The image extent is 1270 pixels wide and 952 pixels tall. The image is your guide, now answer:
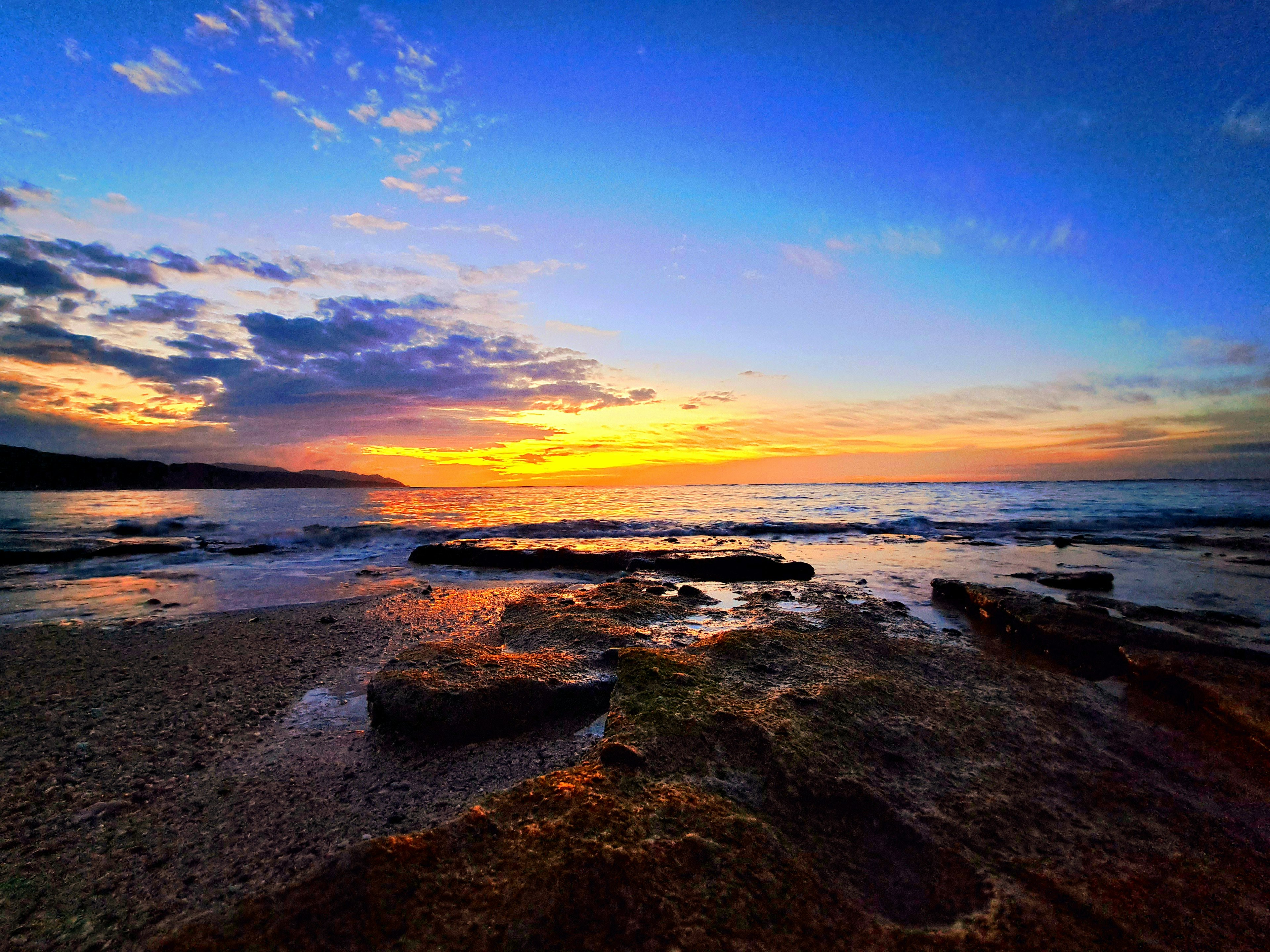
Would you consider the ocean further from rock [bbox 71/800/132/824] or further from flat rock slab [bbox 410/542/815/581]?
rock [bbox 71/800/132/824]

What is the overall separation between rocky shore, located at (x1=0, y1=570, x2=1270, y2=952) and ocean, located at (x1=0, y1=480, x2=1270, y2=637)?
3.48 meters

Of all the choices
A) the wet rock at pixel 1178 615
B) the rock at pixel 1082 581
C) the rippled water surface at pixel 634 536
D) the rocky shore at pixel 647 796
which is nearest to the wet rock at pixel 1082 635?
the rocky shore at pixel 647 796

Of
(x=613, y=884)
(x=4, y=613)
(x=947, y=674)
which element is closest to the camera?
(x=613, y=884)

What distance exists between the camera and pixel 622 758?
3.01 meters

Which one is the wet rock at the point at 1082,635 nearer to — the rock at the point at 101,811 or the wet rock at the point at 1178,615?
the wet rock at the point at 1178,615

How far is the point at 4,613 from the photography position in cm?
878

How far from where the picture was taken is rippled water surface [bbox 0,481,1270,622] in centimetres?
1036

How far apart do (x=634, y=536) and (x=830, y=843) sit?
801 inches

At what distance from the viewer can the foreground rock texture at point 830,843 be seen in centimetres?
197

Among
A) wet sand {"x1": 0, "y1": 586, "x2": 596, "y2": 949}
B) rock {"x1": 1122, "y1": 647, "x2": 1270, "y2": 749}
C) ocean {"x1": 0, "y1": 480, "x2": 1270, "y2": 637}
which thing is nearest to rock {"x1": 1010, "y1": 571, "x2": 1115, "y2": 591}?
ocean {"x1": 0, "y1": 480, "x2": 1270, "y2": 637}

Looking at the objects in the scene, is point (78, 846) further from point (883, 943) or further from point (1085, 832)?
point (1085, 832)

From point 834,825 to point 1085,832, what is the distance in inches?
49.8

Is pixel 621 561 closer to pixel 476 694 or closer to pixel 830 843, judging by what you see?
pixel 476 694

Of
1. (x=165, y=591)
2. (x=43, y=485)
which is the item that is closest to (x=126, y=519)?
(x=165, y=591)
